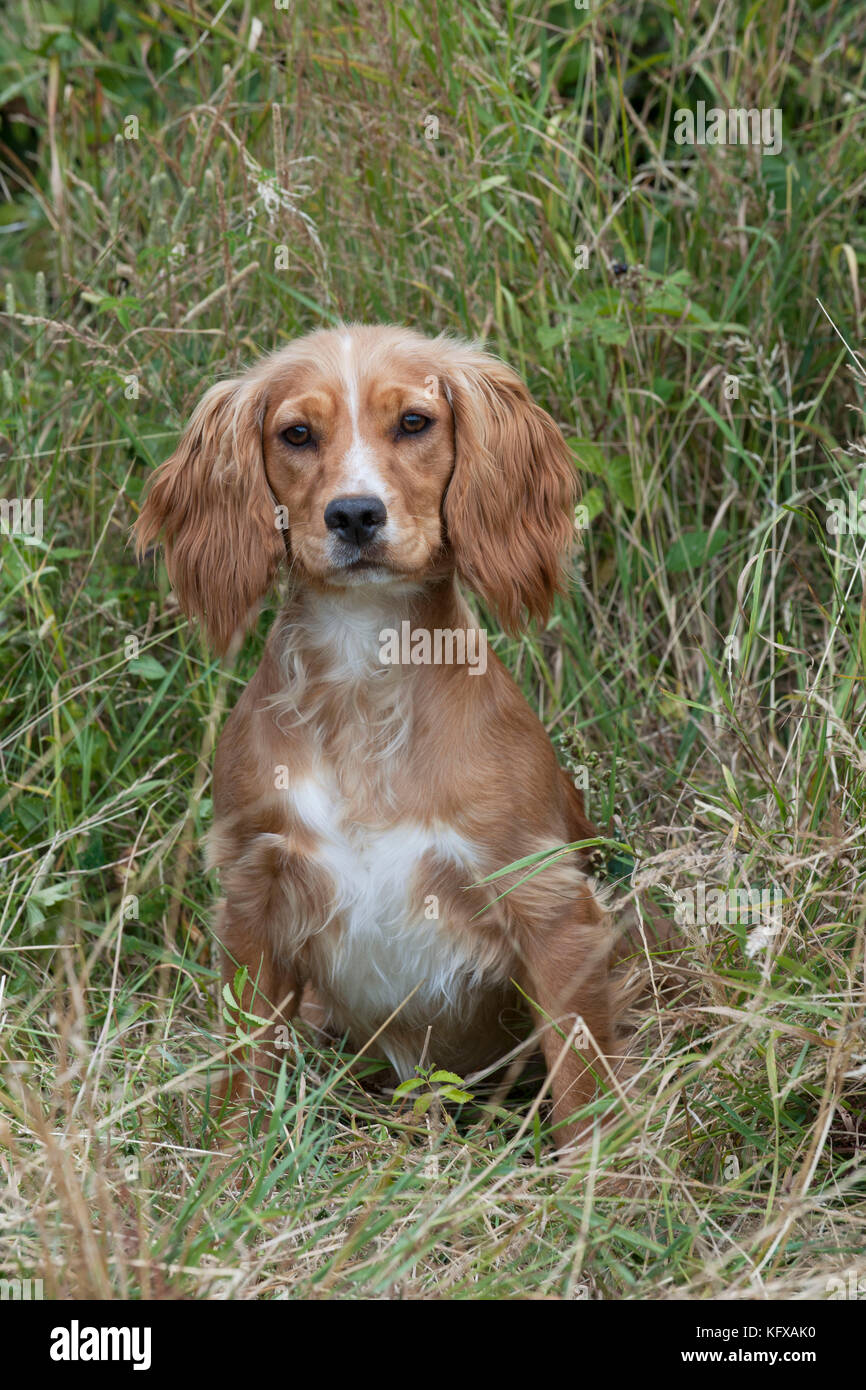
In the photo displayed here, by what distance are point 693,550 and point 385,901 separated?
1567 mm

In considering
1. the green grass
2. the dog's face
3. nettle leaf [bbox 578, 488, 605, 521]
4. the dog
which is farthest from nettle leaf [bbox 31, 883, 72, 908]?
nettle leaf [bbox 578, 488, 605, 521]

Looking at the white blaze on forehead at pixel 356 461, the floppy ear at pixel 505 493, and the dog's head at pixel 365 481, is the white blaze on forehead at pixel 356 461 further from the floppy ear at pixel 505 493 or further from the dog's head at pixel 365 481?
the floppy ear at pixel 505 493

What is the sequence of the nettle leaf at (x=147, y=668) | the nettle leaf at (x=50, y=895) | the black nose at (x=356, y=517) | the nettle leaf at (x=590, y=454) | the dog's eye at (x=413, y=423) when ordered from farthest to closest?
the nettle leaf at (x=590, y=454) < the nettle leaf at (x=147, y=668) < the nettle leaf at (x=50, y=895) < the dog's eye at (x=413, y=423) < the black nose at (x=356, y=517)

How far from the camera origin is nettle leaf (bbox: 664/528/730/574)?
4.13 m

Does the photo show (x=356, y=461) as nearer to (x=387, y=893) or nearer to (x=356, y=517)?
(x=356, y=517)

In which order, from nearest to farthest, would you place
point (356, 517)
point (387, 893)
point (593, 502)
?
point (356, 517) < point (387, 893) < point (593, 502)

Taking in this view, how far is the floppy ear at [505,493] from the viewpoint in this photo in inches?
123

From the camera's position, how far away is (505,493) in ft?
10.4

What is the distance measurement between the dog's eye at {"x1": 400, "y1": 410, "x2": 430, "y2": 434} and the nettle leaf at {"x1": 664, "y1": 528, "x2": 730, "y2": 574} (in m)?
1.24

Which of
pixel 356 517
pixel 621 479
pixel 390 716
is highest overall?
pixel 621 479

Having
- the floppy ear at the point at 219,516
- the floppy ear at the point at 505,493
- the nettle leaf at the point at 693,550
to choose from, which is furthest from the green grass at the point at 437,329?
the floppy ear at the point at 219,516

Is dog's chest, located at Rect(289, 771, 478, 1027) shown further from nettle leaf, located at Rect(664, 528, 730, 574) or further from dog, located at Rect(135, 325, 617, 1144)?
nettle leaf, located at Rect(664, 528, 730, 574)

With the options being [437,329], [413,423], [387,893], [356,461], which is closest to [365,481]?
[356,461]

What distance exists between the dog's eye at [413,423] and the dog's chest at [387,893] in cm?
73
